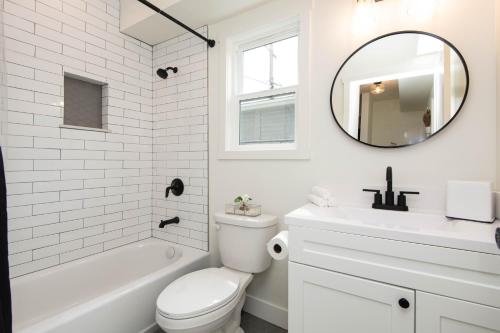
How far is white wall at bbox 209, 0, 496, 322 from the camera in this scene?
121 centimetres

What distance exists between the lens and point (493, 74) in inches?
46.6

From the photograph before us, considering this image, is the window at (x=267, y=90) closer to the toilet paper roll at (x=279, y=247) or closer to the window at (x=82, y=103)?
the toilet paper roll at (x=279, y=247)

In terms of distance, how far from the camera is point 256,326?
5.78 ft

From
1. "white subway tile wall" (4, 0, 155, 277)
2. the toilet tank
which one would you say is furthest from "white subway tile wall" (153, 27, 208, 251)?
the toilet tank

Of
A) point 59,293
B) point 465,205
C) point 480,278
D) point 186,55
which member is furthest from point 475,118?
point 59,293

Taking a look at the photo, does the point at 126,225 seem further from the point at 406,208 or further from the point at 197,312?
the point at 406,208

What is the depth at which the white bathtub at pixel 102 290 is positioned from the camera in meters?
1.29

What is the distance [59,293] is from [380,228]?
6.94ft

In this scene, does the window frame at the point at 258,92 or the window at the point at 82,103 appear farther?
the window at the point at 82,103

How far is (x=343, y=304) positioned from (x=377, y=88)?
47.0 inches

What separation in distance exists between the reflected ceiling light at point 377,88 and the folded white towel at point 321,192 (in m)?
0.66

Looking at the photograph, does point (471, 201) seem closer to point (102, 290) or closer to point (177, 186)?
point (177, 186)

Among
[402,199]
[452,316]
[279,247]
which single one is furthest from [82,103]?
[452,316]

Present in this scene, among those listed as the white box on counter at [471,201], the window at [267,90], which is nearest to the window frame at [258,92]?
the window at [267,90]
